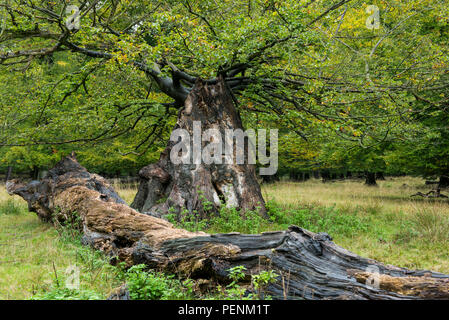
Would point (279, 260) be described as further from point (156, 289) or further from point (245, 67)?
point (245, 67)

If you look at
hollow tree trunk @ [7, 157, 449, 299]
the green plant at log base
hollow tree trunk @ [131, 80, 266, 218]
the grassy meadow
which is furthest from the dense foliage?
the green plant at log base

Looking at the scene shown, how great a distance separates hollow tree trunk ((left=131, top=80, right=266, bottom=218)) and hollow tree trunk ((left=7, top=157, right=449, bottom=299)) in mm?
3349

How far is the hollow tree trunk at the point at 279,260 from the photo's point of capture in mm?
3533

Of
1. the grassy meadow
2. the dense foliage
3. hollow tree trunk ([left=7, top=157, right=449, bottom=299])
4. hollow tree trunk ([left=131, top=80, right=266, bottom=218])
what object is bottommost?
the grassy meadow

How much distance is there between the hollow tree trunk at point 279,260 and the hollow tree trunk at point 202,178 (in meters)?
3.35

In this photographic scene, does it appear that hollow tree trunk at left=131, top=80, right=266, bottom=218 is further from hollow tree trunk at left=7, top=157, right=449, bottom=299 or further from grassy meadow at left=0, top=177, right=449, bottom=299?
hollow tree trunk at left=7, top=157, right=449, bottom=299

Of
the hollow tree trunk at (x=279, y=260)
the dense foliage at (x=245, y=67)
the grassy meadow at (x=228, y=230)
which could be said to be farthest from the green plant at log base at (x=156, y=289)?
the dense foliage at (x=245, y=67)

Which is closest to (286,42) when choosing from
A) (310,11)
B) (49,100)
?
(310,11)

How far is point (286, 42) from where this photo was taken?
28.0 ft

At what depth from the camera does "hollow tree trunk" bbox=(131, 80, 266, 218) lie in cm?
936

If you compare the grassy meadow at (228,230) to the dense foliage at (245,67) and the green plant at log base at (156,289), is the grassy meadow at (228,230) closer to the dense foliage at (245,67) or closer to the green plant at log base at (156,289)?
the green plant at log base at (156,289)

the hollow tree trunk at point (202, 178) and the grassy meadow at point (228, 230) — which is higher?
the hollow tree trunk at point (202, 178)
